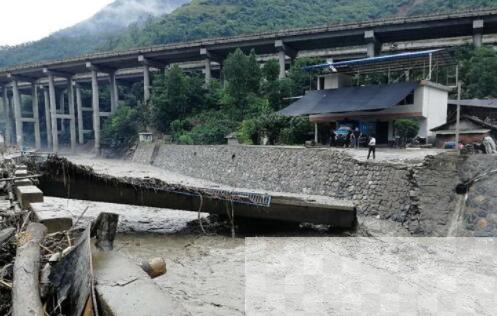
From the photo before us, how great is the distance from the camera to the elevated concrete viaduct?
35.3 metres

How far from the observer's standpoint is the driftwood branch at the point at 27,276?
117 inches

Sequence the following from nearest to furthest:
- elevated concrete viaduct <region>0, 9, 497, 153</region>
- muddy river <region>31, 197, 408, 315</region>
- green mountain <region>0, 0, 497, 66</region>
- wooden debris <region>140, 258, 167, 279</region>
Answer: wooden debris <region>140, 258, 167, 279</region>, muddy river <region>31, 197, 408, 315</region>, elevated concrete viaduct <region>0, 9, 497, 153</region>, green mountain <region>0, 0, 497, 66</region>

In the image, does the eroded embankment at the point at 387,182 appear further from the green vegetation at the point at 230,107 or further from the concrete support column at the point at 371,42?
the concrete support column at the point at 371,42

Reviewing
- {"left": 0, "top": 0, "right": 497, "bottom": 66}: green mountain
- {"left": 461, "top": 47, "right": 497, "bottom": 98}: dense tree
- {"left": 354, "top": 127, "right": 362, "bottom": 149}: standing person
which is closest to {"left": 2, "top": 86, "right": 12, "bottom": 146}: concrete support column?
{"left": 0, "top": 0, "right": 497, "bottom": 66}: green mountain

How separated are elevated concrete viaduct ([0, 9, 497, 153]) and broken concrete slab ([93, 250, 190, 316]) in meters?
37.6

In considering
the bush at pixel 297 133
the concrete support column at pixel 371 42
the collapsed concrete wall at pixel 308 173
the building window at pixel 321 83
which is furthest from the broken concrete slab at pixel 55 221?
the concrete support column at pixel 371 42

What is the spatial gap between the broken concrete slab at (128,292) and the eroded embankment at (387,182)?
10491 millimetres

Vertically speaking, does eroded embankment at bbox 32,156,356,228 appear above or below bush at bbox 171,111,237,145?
below

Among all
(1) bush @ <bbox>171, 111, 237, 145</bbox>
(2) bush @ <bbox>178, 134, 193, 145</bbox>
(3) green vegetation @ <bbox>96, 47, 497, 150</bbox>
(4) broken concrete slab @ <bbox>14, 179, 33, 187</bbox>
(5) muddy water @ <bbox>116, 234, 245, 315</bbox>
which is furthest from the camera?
(2) bush @ <bbox>178, 134, 193, 145</bbox>

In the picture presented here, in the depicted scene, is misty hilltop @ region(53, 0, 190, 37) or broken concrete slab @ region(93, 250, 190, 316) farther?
misty hilltop @ region(53, 0, 190, 37)

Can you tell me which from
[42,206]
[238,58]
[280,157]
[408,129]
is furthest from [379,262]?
[238,58]

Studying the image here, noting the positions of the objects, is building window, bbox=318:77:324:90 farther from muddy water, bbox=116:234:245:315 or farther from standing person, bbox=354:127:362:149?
muddy water, bbox=116:234:245:315

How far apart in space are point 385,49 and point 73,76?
48.6 m

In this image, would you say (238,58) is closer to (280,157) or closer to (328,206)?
(280,157)
